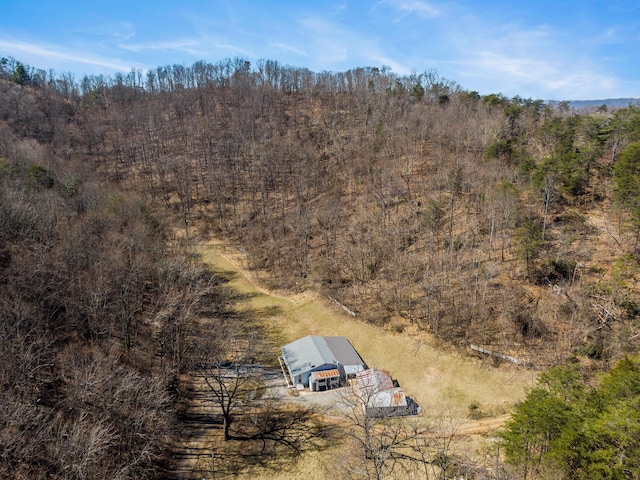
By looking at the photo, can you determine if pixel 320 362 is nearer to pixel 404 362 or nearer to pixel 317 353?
pixel 317 353

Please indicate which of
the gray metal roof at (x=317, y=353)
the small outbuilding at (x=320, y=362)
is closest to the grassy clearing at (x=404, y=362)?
the gray metal roof at (x=317, y=353)

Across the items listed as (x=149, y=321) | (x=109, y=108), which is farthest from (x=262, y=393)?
(x=109, y=108)

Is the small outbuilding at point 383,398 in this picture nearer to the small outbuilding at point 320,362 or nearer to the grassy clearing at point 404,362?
the grassy clearing at point 404,362

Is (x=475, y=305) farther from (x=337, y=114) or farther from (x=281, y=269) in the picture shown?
(x=337, y=114)

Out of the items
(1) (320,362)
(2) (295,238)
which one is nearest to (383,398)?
(1) (320,362)

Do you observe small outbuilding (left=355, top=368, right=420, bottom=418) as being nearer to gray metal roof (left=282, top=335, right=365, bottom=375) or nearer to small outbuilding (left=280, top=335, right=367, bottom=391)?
small outbuilding (left=280, top=335, right=367, bottom=391)

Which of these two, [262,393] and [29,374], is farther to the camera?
[262,393]
